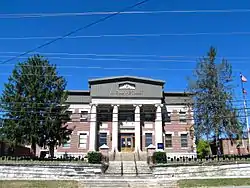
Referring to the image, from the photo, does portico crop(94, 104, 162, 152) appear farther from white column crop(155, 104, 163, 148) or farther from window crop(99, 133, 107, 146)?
window crop(99, 133, 107, 146)

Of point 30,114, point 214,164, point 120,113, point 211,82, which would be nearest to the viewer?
point 214,164

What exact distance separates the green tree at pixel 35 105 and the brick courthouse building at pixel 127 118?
8984 mm

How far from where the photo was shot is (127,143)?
3862 cm

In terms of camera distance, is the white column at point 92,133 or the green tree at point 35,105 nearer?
the green tree at point 35,105

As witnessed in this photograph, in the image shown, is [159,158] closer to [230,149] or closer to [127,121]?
[127,121]

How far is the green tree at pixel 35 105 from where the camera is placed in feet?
87.5

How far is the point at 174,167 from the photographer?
23.8 m

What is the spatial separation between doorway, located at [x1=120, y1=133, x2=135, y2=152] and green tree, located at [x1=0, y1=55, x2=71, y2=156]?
419 inches

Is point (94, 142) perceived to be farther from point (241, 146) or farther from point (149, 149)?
point (241, 146)

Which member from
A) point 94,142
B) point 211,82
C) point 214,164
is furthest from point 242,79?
point 94,142

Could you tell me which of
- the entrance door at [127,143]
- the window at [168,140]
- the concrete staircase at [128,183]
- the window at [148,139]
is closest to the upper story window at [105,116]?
the entrance door at [127,143]

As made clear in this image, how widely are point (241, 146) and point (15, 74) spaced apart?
29852 mm

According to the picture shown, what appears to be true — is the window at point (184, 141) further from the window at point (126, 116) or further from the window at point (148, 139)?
the window at point (126, 116)

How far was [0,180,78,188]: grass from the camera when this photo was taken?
19.1 m
